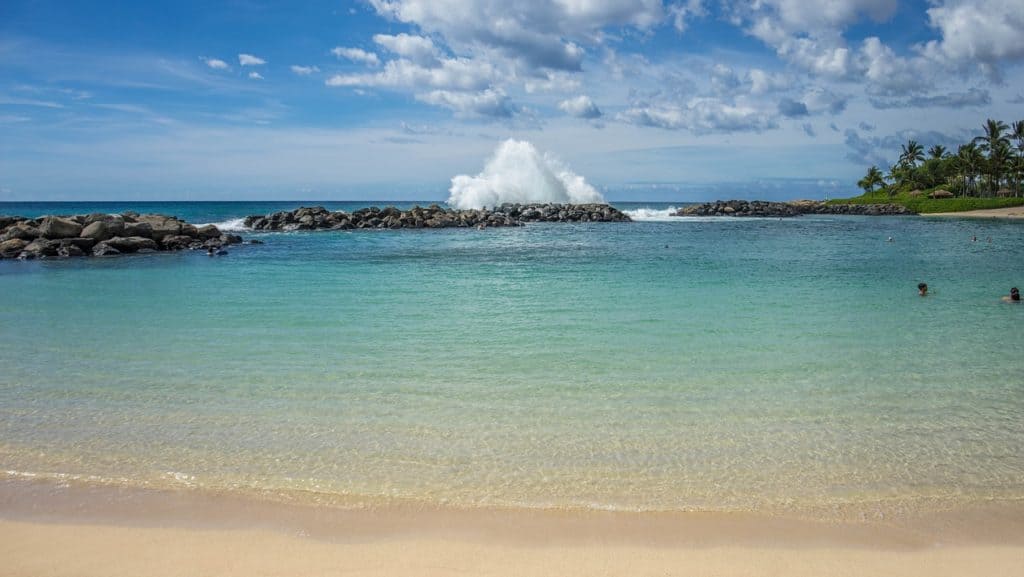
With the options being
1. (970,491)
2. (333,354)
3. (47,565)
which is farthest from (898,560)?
(333,354)

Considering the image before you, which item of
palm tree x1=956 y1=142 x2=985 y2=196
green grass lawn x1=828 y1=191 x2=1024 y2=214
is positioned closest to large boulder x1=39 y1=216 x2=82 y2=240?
green grass lawn x1=828 y1=191 x2=1024 y2=214

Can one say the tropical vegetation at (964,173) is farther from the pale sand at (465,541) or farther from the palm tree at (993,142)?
the pale sand at (465,541)

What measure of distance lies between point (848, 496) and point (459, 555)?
3.59 meters

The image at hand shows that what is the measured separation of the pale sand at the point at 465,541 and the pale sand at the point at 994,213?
9116 centimetres

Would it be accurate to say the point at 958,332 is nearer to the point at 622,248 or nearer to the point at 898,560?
the point at 898,560

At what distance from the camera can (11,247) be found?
32562 mm

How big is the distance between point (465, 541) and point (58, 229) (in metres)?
38.3

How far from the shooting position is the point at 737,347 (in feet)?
38.3

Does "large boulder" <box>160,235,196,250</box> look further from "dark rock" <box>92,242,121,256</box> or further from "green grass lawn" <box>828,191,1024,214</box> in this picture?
"green grass lawn" <box>828,191,1024,214</box>

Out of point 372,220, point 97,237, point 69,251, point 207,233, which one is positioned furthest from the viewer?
point 372,220

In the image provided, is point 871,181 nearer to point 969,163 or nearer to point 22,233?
point 969,163

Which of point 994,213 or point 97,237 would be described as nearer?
point 97,237

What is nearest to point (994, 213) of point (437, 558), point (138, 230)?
point (138, 230)

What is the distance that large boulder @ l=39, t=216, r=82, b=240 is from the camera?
1365 inches
